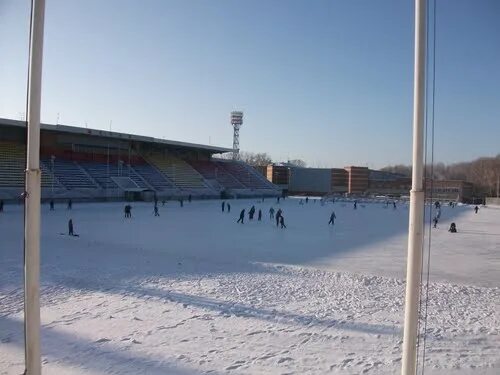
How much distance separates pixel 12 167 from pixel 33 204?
43.6 meters

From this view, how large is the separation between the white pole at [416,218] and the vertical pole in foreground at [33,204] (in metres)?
2.27

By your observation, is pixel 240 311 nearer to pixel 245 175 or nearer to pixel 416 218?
pixel 416 218

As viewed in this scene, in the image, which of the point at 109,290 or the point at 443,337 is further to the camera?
the point at 109,290

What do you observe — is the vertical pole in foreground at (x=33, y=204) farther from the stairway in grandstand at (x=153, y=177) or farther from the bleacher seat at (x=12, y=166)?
the stairway in grandstand at (x=153, y=177)

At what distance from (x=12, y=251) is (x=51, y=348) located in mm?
9143

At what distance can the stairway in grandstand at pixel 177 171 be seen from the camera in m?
59.7

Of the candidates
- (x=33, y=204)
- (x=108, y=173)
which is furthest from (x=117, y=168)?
(x=33, y=204)

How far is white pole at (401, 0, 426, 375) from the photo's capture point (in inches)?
104

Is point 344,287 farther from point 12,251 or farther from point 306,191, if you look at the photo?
point 306,191

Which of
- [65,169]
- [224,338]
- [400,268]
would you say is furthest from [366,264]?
[65,169]

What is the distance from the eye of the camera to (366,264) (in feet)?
43.3

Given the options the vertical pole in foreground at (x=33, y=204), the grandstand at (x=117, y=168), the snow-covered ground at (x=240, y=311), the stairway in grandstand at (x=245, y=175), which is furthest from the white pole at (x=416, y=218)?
the stairway in grandstand at (x=245, y=175)

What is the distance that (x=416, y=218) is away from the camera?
2.65 m

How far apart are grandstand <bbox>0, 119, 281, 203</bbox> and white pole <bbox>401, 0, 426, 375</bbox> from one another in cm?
3508
